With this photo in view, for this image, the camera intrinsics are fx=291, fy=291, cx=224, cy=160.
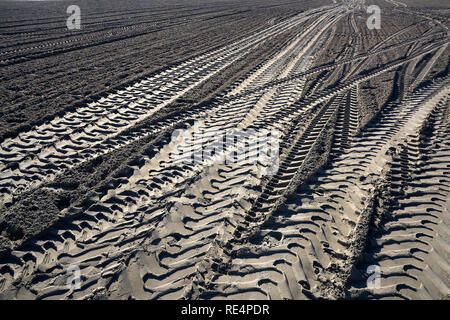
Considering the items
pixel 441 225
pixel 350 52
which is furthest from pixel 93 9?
pixel 441 225

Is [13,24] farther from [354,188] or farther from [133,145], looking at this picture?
[354,188]

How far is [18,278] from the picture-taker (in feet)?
10.8

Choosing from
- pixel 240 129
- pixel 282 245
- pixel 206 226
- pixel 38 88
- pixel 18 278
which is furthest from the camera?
pixel 38 88

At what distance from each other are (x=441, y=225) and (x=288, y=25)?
54.3 ft

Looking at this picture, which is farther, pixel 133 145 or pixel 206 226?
pixel 133 145
